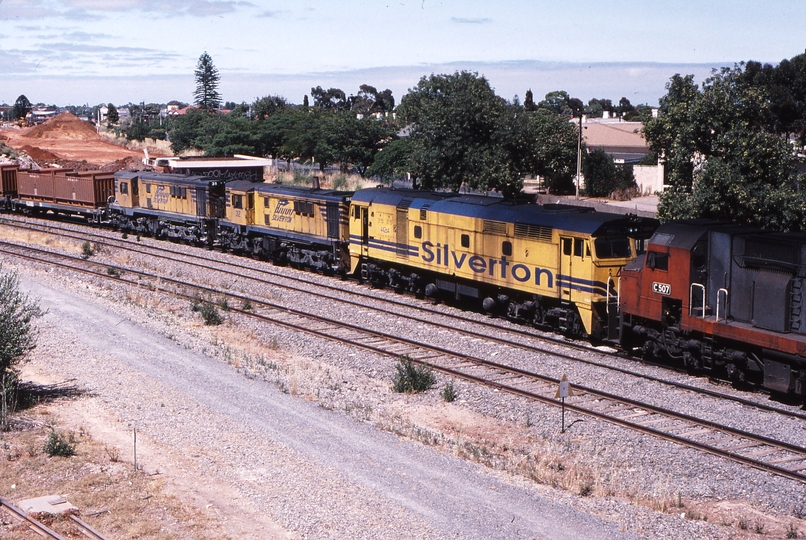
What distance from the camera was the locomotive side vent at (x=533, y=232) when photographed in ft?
78.1

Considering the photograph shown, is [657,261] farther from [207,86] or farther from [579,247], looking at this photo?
[207,86]

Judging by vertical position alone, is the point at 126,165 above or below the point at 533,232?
above

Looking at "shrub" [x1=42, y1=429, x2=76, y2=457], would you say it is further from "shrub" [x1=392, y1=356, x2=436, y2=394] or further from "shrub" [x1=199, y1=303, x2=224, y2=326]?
"shrub" [x1=199, y1=303, x2=224, y2=326]

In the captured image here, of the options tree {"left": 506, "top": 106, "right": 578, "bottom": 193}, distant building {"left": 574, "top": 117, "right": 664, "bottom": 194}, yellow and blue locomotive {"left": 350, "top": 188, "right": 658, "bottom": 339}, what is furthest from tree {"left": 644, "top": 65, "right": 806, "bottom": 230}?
distant building {"left": 574, "top": 117, "right": 664, "bottom": 194}

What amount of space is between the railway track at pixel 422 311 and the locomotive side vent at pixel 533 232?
2832mm

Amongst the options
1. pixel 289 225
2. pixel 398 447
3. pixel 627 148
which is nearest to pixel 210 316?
pixel 289 225

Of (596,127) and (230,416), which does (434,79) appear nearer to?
(596,127)

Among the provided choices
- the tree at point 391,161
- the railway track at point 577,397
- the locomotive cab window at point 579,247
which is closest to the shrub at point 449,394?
the railway track at point 577,397

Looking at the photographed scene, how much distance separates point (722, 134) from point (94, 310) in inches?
862

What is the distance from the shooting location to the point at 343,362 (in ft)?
71.8

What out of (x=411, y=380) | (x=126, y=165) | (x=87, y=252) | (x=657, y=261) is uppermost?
(x=126, y=165)

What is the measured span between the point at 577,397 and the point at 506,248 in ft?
24.5

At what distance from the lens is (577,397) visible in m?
18.7

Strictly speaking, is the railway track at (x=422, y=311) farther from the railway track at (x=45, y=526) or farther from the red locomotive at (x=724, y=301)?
the railway track at (x=45, y=526)
